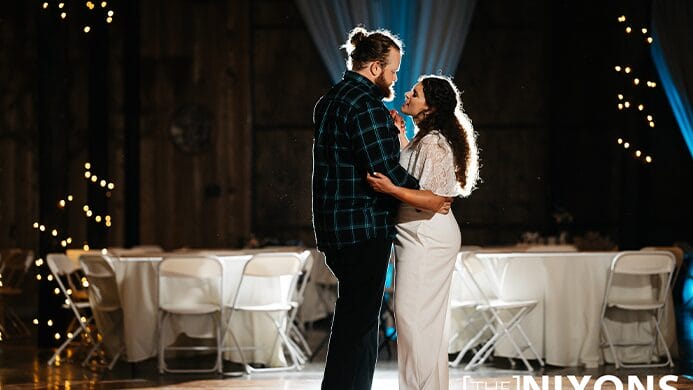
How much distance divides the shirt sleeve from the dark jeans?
272 millimetres

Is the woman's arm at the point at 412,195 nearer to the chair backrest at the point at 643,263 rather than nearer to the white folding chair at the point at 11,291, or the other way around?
the chair backrest at the point at 643,263

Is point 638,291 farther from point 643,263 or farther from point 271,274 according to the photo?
point 271,274

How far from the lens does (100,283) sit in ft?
23.3

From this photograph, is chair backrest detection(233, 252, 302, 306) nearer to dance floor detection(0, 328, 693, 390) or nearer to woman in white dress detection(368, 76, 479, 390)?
dance floor detection(0, 328, 693, 390)

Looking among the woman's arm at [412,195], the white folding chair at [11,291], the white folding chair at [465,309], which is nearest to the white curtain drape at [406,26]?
the white folding chair at [465,309]

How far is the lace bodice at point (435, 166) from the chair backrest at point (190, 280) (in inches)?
100

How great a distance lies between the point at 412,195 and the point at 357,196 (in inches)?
8.2

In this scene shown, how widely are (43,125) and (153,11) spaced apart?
3.44m

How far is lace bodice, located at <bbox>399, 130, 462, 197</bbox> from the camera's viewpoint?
428 cm

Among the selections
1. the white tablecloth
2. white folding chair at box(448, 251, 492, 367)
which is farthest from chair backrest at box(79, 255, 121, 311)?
the white tablecloth

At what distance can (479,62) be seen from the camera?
11.2 meters

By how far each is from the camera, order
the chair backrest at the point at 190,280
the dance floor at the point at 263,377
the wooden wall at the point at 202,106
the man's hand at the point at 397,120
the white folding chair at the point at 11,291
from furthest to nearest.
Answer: the wooden wall at the point at 202,106, the white folding chair at the point at 11,291, the chair backrest at the point at 190,280, the dance floor at the point at 263,377, the man's hand at the point at 397,120

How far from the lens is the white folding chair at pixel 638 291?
6688mm

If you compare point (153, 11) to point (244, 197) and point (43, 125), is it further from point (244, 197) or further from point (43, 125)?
point (43, 125)
